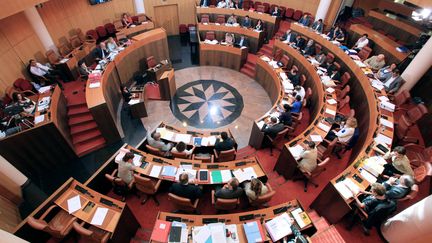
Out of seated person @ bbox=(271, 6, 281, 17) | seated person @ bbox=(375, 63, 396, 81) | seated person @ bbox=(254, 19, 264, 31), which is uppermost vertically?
seated person @ bbox=(271, 6, 281, 17)

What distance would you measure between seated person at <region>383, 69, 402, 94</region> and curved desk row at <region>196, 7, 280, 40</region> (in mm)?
6853

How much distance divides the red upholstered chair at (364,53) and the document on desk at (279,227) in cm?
921

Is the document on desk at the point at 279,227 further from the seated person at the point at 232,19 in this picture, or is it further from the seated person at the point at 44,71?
the seated person at the point at 232,19

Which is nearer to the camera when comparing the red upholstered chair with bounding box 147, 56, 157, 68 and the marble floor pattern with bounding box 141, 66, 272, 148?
the marble floor pattern with bounding box 141, 66, 272, 148

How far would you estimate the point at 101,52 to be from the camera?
1059 cm

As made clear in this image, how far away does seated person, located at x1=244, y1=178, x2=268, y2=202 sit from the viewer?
17.3 ft

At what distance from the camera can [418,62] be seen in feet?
25.8

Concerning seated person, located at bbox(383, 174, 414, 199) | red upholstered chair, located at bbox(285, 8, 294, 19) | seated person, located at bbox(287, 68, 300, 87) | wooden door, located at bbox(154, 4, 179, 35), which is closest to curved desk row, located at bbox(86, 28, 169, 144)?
wooden door, located at bbox(154, 4, 179, 35)

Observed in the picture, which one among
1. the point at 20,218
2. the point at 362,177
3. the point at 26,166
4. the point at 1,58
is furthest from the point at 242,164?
the point at 1,58

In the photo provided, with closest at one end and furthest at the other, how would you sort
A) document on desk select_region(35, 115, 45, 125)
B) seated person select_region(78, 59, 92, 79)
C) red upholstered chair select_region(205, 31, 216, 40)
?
document on desk select_region(35, 115, 45, 125), seated person select_region(78, 59, 92, 79), red upholstered chair select_region(205, 31, 216, 40)

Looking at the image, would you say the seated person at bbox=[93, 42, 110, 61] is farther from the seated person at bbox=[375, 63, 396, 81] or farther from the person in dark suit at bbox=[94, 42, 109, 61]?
the seated person at bbox=[375, 63, 396, 81]

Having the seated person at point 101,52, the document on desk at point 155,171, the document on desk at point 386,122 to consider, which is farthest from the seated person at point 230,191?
the seated person at point 101,52

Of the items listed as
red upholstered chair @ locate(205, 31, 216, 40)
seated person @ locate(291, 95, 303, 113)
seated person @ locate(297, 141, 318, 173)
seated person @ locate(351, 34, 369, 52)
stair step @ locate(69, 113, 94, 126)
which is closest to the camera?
seated person @ locate(297, 141, 318, 173)

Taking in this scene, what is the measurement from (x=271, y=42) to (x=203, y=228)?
39.0 ft
